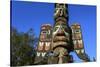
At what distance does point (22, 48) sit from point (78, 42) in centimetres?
56

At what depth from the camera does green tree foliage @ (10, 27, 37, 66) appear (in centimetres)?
190

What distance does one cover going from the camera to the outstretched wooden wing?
7.02ft

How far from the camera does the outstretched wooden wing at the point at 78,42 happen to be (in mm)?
2141

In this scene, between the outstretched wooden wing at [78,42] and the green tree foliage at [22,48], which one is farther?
the outstretched wooden wing at [78,42]

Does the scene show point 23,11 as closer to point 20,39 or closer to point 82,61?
point 20,39

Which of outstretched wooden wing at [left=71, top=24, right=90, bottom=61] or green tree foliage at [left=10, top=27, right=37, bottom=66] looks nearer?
green tree foliage at [left=10, top=27, right=37, bottom=66]

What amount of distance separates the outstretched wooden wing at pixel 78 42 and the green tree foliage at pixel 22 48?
0.40 meters

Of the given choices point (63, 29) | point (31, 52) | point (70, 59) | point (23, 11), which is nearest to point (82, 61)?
point (70, 59)

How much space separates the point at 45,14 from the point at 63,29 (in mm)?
230

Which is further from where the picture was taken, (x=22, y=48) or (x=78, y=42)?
(x=78, y=42)

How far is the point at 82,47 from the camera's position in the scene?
2.16 m

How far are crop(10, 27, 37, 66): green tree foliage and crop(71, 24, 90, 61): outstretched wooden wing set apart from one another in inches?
15.8

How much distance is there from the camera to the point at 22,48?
1.95 m

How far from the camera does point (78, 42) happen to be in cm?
215
